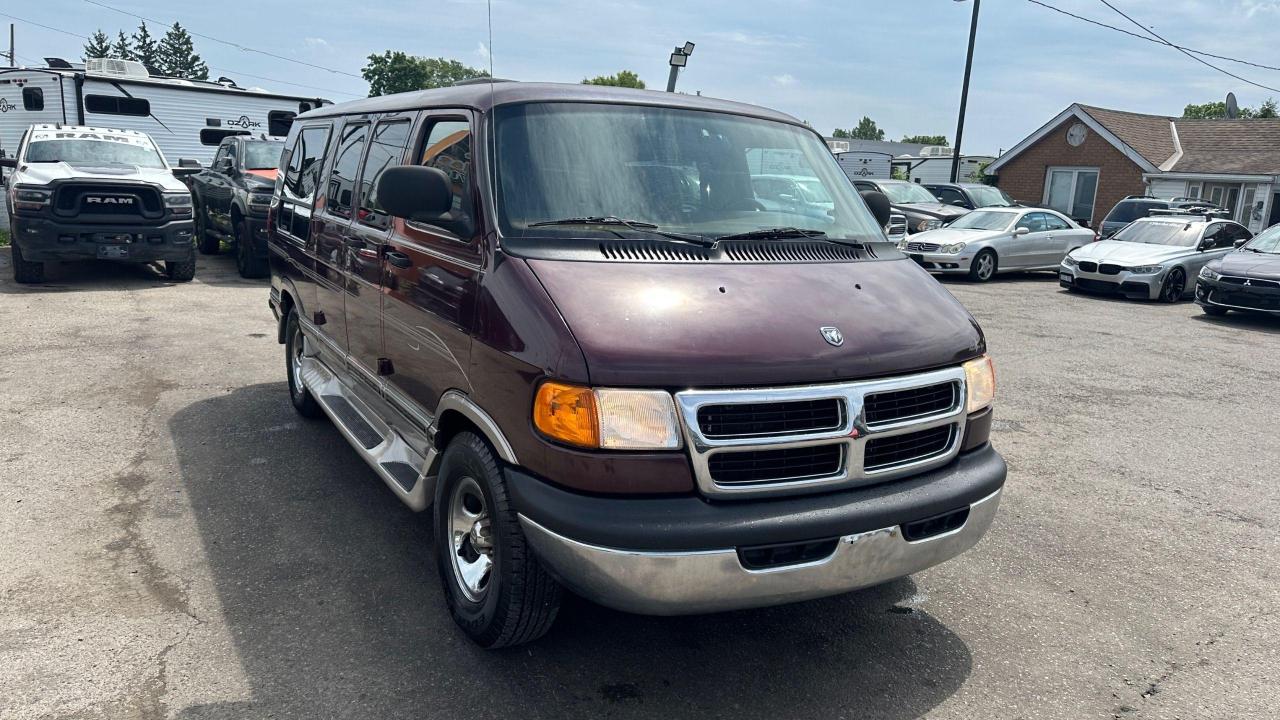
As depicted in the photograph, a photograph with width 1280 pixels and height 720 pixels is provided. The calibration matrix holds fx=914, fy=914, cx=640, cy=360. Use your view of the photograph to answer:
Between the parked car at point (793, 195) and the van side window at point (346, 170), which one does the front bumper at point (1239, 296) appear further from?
the van side window at point (346, 170)

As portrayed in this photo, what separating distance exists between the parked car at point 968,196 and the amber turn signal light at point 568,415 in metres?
20.5

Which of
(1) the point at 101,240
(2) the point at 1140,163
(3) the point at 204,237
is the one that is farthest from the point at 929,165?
(1) the point at 101,240

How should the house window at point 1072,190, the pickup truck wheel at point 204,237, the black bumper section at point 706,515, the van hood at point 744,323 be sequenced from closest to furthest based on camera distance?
the black bumper section at point 706,515 → the van hood at point 744,323 → the pickup truck wheel at point 204,237 → the house window at point 1072,190

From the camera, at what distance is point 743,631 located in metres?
3.68

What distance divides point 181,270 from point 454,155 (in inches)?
400

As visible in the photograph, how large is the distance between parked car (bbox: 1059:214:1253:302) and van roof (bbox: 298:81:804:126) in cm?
1233

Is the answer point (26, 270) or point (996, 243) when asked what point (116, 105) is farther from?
point (996, 243)

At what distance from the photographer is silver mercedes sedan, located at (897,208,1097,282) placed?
→ 54.9 ft

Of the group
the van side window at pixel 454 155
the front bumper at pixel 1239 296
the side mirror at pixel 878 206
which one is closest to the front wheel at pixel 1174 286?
the front bumper at pixel 1239 296

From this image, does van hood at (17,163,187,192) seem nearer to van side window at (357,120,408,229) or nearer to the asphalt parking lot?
the asphalt parking lot

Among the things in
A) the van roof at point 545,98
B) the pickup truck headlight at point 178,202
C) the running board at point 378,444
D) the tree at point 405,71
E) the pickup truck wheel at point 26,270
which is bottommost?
the pickup truck wheel at point 26,270

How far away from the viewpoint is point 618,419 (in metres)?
2.83

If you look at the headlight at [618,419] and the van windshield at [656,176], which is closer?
the headlight at [618,419]

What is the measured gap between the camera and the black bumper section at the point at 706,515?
278 centimetres
